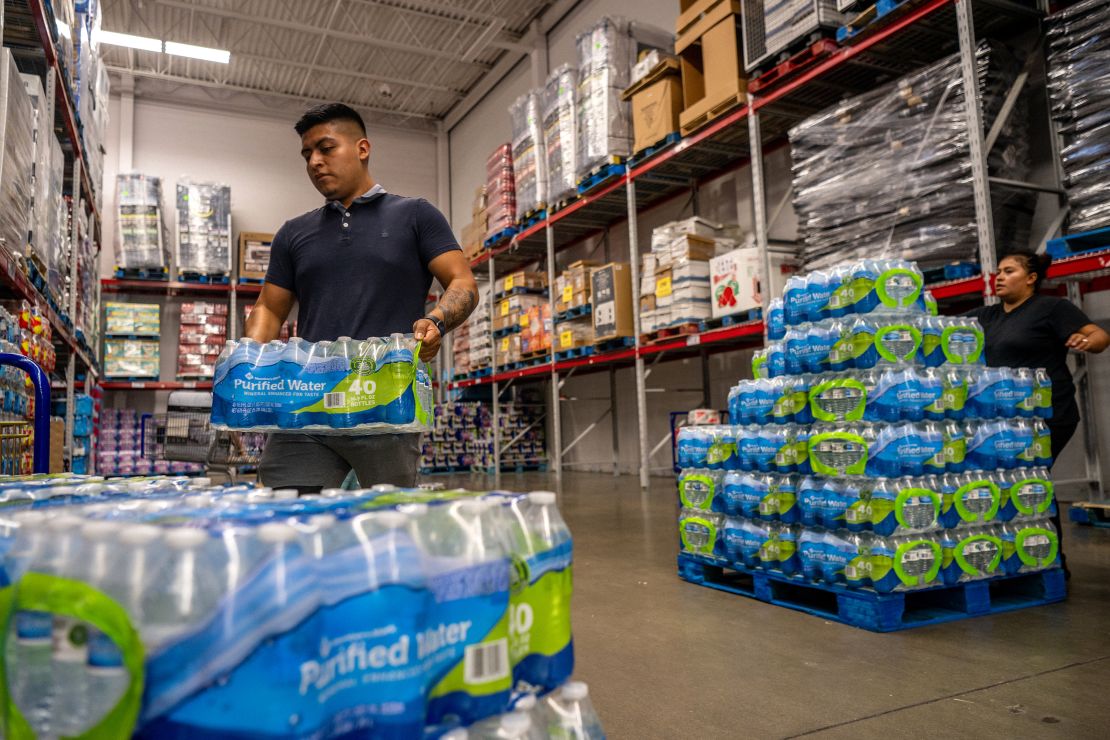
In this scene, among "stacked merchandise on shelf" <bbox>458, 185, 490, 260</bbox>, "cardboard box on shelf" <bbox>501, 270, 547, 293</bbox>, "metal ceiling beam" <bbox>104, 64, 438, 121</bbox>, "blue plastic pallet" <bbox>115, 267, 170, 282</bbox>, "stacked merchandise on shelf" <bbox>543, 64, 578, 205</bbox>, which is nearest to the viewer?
"stacked merchandise on shelf" <bbox>543, 64, 578, 205</bbox>

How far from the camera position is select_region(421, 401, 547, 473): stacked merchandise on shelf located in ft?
40.5

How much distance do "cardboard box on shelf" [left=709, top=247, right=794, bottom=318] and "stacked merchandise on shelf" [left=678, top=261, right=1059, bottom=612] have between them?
3175mm

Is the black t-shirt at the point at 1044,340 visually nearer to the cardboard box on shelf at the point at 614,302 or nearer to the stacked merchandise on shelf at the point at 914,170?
the stacked merchandise on shelf at the point at 914,170

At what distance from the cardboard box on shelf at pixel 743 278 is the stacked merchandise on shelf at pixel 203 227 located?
9.57m

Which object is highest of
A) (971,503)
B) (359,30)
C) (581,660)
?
(359,30)

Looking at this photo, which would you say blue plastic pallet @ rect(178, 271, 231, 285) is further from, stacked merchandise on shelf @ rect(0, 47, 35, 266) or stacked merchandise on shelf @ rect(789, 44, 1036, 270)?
stacked merchandise on shelf @ rect(789, 44, 1036, 270)

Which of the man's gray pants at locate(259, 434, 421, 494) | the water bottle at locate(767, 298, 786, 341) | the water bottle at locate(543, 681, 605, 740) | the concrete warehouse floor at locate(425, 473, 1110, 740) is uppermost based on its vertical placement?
the water bottle at locate(767, 298, 786, 341)

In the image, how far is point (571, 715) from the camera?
37.1 inches

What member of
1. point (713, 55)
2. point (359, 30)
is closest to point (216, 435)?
point (713, 55)

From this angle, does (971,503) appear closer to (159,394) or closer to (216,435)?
(216,435)

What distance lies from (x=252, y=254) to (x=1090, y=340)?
12.9 meters

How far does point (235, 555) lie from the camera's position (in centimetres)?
72

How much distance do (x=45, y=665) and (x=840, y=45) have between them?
20.6 ft

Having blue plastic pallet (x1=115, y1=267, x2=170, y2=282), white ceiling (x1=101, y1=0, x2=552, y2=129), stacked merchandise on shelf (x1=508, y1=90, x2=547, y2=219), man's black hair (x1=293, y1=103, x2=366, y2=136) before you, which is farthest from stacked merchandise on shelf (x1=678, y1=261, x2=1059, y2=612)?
blue plastic pallet (x1=115, y1=267, x2=170, y2=282)
